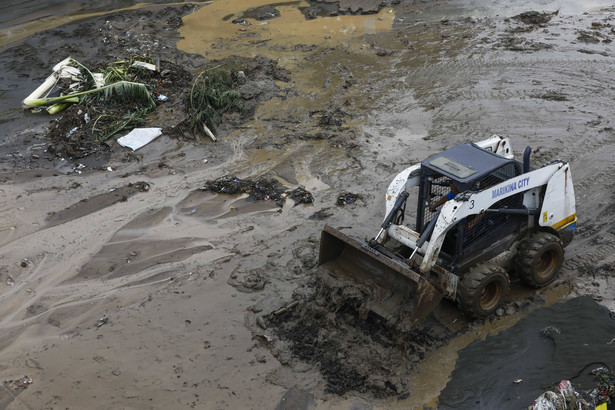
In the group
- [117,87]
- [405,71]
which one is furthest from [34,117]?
[405,71]

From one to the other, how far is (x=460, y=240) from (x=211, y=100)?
742 cm

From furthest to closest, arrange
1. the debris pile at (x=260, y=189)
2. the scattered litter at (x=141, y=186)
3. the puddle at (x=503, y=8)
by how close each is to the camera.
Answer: the puddle at (x=503, y=8)
the scattered litter at (x=141, y=186)
the debris pile at (x=260, y=189)

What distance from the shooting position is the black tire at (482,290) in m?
6.72

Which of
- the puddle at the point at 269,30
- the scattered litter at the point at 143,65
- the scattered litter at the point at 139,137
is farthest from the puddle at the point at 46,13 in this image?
the scattered litter at the point at 139,137

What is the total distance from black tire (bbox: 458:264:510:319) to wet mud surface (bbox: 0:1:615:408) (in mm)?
251

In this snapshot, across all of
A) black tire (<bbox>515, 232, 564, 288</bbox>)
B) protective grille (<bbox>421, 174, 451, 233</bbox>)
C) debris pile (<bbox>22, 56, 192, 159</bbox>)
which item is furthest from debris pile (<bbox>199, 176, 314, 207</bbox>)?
black tire (<bbox>515, 232, 564, 288</bbox>)

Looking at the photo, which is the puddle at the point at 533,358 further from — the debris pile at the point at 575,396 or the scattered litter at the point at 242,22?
the scattered litter at the point at 242,22

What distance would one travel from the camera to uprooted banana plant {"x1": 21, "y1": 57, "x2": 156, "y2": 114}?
12.8m

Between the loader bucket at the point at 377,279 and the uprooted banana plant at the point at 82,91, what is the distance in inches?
289

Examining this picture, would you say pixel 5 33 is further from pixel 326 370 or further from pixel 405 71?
pixel 326 370

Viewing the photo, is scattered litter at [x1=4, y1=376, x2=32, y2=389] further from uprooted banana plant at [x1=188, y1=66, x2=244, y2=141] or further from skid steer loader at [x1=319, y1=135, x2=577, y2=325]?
uprooted banana plant at [x1=188, y1=66, x2=244, y2=141]

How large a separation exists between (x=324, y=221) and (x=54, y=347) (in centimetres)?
434

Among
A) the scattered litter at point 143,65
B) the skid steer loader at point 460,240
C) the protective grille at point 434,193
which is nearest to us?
the skid steer loader at point 460,240

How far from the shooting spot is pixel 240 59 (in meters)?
15.0
